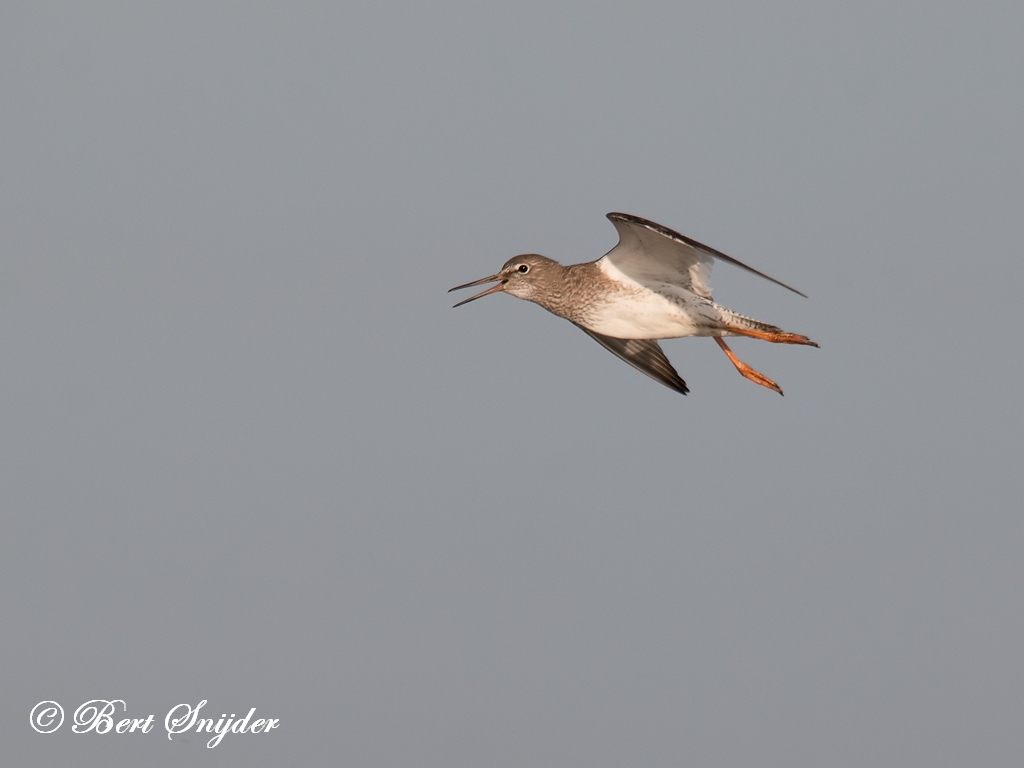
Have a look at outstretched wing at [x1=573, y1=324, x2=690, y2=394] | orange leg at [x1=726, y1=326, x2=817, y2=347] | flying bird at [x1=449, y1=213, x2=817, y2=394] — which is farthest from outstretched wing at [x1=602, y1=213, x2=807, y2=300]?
outstretched wing at [x1=573, y1=324, x2=690, y2=394]

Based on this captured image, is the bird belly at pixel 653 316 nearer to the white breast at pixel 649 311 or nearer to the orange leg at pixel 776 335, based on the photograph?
the white breast at pixel 649 311

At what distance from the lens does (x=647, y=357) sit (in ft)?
77.3

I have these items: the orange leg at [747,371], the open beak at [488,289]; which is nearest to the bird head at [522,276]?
the open beak at [488,289]

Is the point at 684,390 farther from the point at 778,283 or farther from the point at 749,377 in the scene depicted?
the point at 778,283

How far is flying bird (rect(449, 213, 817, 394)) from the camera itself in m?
20.9

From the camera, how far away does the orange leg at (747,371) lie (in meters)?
22.2

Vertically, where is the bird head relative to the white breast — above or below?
above

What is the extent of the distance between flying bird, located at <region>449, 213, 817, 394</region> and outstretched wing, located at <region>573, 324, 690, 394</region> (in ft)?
3.68

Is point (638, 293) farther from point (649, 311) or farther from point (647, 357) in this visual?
point (647, 357)

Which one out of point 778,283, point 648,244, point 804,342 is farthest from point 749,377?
point 778,283

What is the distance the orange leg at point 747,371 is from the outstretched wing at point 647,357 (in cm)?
104

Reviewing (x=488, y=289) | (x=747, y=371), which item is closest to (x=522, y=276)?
(x=488, y=289)

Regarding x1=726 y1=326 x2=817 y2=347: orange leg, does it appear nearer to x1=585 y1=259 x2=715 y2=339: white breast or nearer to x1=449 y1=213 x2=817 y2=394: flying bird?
x1=449 y1=213 x2=817 y2=394: flying bird

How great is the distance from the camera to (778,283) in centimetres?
1555
